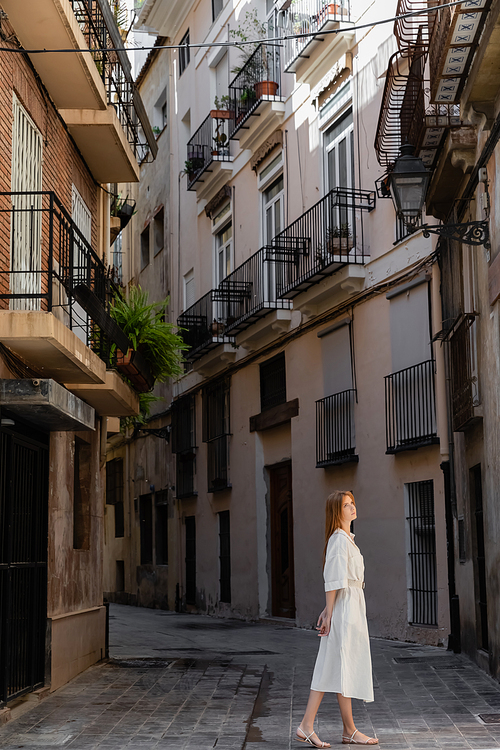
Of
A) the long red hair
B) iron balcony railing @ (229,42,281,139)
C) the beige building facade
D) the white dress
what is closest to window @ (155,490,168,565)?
the beige building facade

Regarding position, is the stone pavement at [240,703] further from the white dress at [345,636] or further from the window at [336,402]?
the window at [336,402]

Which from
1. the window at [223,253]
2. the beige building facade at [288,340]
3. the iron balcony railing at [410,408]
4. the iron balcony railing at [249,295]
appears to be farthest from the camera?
the window at [223,253]

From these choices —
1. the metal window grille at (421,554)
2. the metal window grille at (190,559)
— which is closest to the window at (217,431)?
the metal window grille at (190,559)

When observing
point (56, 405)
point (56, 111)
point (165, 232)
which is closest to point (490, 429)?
point (56, 405)

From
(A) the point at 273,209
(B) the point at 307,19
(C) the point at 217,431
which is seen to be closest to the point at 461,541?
(A) the point at 273,209

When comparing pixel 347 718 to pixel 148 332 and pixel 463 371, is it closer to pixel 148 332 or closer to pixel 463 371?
pixel 463 371

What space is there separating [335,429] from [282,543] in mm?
3716

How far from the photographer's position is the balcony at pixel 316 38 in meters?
16.0

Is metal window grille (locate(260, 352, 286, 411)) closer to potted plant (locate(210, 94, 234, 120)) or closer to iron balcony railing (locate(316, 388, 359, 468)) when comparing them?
iron balcony railing (locate(316, 388, 359, 468))

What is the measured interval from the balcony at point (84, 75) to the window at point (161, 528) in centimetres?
1288

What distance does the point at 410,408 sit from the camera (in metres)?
14.1

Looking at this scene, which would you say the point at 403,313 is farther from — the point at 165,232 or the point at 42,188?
the point at 165,232

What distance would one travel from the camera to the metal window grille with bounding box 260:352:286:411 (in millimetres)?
18984

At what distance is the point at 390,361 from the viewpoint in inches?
583
